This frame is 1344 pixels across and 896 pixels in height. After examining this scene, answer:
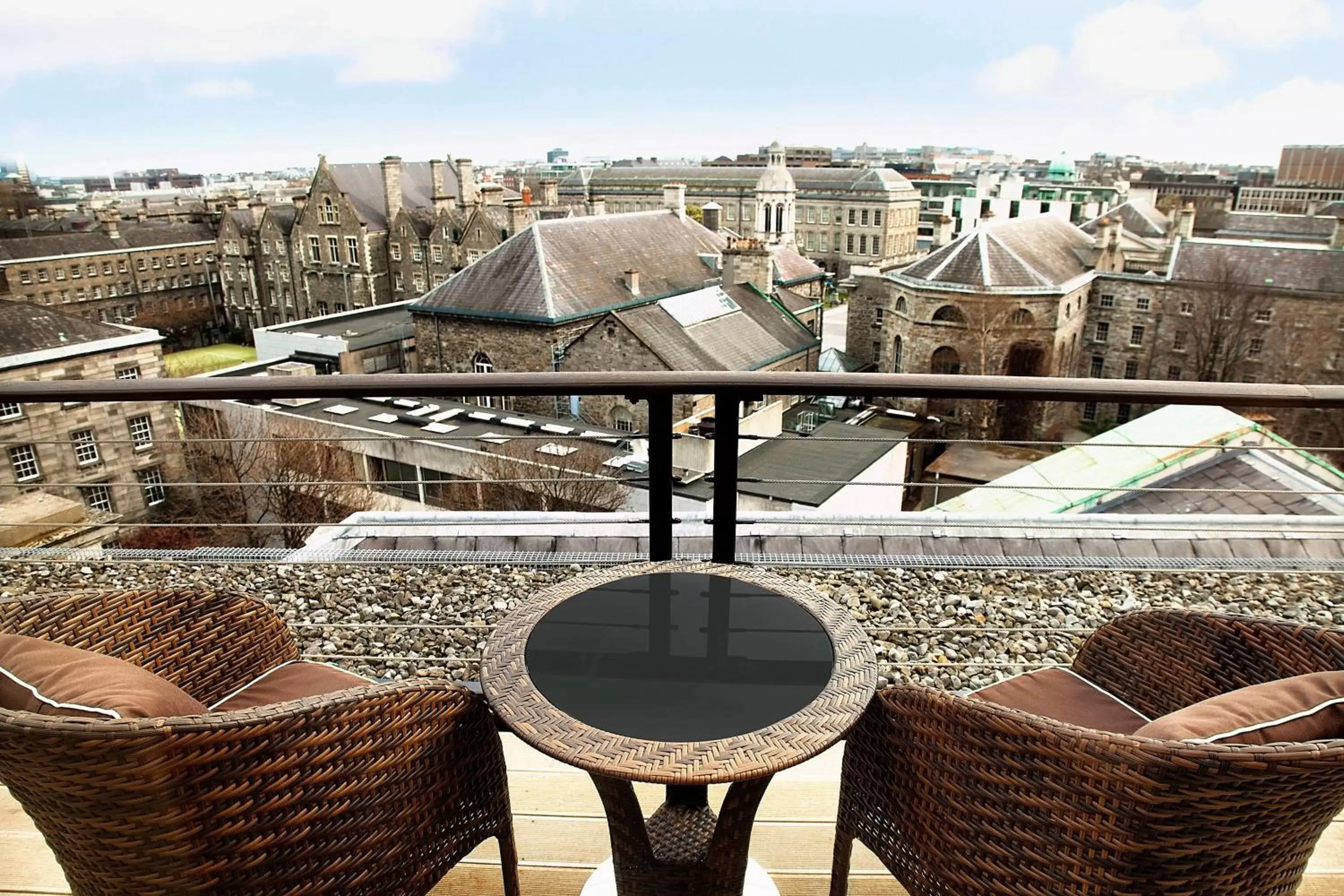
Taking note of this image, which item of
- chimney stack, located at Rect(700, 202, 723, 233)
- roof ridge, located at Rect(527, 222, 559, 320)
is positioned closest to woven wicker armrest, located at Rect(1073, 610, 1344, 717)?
roof ridge, located at Rect(527, 222, 559, 320)

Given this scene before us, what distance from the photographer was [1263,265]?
2425 cm

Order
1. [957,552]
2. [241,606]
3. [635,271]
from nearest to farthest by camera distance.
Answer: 1. [241,606]
2. [957,552]
3. [635,271]

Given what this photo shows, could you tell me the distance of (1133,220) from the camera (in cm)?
3422

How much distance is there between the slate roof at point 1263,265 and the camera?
76.2 ft

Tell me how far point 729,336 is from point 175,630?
18029 millimetres

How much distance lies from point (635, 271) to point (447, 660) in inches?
709

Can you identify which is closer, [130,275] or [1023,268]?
[1023,268]

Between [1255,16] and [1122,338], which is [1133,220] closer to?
[1122,338]

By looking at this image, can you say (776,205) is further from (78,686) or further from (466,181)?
(78,686)

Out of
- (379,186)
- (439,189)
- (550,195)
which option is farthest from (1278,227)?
(379,186)

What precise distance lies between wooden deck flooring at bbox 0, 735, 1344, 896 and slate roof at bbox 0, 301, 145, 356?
20.6m

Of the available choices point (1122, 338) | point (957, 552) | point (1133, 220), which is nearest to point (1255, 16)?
point (957, 552)

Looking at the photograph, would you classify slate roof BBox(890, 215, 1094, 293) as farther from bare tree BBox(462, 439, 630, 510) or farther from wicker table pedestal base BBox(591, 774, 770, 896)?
wicker table pedestal base BBox(591, 774, 770, 896)

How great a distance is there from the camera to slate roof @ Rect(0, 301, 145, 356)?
18062mm
